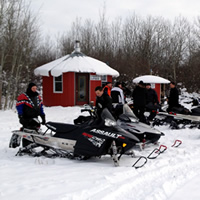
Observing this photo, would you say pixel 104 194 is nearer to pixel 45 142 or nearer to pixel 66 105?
pixel 45 142

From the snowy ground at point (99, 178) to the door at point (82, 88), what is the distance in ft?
33.5

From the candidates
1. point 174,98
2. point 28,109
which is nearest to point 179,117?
point 174,98

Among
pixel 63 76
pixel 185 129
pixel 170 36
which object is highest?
pixel 170 36

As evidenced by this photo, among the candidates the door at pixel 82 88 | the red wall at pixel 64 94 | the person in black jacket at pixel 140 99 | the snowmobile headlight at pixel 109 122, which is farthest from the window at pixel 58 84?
the snowmobile headlight at pixel 109 122

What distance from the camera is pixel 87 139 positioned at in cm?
475

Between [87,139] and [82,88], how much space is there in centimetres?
1130

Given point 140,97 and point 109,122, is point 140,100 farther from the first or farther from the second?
point 109,122

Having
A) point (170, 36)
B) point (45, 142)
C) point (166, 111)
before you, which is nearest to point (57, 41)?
point (170, 36)

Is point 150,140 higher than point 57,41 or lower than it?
lower

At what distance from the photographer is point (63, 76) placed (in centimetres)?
1569

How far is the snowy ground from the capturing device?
330 centimetres

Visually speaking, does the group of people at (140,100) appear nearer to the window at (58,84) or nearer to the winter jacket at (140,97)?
the winter jacket at (140,97)

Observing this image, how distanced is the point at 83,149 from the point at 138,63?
1986cm

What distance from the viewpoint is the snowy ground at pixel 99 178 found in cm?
330
